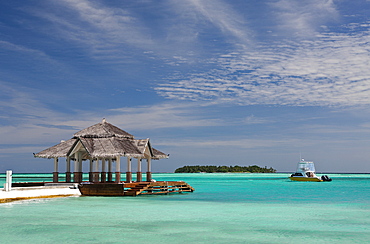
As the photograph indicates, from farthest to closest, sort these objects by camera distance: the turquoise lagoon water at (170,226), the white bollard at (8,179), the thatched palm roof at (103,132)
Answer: the thatched palm roof at (103,132)
the white bollard at (8,179)
the turquoise lagoon water at (170,226)

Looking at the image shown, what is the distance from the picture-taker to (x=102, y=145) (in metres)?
36.5

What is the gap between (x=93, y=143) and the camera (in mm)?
37062

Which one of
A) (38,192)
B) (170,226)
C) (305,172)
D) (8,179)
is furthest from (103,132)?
(305,172)

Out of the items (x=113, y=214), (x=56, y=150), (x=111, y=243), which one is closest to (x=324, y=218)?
(x=113, y=214)

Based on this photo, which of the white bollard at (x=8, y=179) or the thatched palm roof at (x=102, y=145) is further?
the thatched palm roof at (x=102, y=145)

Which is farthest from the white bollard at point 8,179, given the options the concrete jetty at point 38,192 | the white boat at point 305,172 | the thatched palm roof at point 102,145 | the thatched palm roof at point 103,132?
the white boat at point 305,172

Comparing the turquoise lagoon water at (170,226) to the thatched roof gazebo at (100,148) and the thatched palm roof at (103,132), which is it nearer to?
the thatched roof gazebo at (100,148)

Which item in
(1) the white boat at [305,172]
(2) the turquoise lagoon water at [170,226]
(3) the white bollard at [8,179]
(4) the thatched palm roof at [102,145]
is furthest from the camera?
(1) the white boat at [305,172]

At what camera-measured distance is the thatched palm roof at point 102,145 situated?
3566 centimetres

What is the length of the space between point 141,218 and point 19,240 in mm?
7030

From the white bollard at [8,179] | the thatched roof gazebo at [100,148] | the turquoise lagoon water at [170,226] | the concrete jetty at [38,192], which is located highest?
the thatched roof gazebo at [100,148]

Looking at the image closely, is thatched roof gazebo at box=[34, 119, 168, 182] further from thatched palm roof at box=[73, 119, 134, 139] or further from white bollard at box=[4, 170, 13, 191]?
white bollard at box=[4, 170, 13, 191]

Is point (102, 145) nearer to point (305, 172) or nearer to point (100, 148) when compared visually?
point (100, 148)

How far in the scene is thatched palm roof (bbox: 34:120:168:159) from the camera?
35.7 meters
